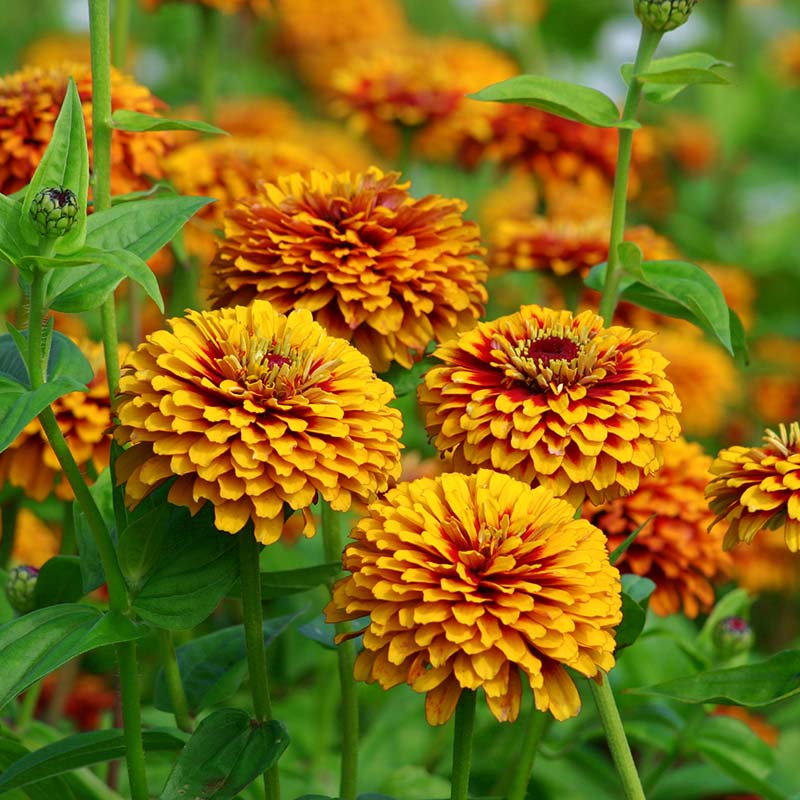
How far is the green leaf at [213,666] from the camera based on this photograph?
999 millimetres

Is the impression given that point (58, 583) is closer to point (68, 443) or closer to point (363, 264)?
point (68, 443)

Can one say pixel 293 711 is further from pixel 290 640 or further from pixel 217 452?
pixel 217 452

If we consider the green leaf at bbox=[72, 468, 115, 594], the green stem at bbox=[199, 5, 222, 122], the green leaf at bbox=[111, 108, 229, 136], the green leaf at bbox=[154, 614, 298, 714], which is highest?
the green stem at bbox=[199, 5, 222, 122]

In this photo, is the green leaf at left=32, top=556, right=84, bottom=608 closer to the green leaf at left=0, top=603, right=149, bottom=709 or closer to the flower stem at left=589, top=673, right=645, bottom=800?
the green leaf at left=0, top=603, right=149, bottom=709

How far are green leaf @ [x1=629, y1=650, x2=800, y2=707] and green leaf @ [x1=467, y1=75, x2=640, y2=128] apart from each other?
36 cm

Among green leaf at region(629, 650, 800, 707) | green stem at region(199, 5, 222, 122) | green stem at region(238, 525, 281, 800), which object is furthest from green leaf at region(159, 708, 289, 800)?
green stem at region(199, 5, 222, 122)

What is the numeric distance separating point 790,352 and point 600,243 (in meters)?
0.97

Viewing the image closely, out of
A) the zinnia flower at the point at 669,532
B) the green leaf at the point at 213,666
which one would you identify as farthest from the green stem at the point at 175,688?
the zinnia flower at the point at 669,532

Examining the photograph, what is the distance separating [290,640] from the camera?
4.98 ft

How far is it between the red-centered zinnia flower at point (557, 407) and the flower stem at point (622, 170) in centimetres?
9

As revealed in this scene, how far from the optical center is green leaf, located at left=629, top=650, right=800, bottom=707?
2.90ft

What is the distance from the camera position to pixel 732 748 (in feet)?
3.96

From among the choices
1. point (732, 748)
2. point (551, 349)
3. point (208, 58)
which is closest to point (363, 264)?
point (551, 349)

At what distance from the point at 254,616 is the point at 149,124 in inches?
12.7
